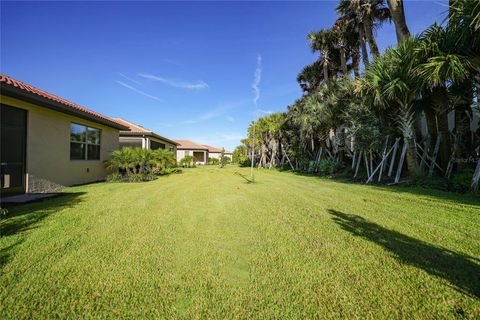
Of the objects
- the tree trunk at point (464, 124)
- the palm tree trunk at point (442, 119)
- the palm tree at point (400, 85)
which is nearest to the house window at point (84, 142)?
the palm tree at point (400, 85)

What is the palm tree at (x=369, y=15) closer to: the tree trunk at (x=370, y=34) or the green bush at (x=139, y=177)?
the tree trunk at (x=370, y=34)

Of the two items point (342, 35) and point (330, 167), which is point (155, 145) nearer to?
point (330, 167)

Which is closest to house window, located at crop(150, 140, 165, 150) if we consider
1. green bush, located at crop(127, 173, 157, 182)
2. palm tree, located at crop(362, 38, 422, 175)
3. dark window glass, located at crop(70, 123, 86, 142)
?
green bush, located at crop(127, 173, 157, 182)

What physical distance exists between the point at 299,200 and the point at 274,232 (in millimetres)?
3050

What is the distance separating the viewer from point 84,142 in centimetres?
1030

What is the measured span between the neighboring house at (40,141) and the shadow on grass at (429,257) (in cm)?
917

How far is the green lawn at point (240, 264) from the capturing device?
2021 millimetres

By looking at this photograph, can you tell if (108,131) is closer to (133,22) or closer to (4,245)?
(133,22)

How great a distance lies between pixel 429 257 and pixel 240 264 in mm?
2538

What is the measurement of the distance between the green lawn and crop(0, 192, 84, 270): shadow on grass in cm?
4

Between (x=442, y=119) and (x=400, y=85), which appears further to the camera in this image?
(x=442, y=119)

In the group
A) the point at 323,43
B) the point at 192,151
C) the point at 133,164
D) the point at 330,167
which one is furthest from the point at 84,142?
the point at 192,151

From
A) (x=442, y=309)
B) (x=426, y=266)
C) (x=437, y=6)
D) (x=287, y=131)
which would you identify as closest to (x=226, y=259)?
(x=442, y=309)

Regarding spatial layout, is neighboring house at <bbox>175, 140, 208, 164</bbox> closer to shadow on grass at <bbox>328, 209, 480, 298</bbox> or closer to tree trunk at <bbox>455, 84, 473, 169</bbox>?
tree trunk at <bbox>455, 84, 473, 169</bbox>
